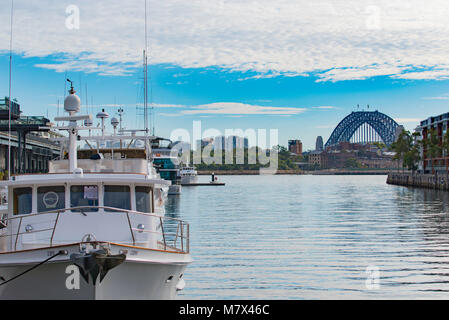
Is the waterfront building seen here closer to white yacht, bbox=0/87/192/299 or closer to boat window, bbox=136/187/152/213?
boat window, bbox=136/187/152/213

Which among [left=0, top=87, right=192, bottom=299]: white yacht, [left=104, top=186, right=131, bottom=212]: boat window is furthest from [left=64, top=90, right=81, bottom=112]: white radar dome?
[left=104, top=186, right=131, bottom=212]: boat window

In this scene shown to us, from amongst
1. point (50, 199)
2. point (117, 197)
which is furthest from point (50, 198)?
point (117, 197)

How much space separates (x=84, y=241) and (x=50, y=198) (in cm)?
227

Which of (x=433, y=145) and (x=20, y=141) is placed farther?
(x=433, y=145)

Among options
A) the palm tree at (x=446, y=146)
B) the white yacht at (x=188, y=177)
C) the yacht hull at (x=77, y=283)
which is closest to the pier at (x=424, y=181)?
the palm tree at (x=446, y=146)

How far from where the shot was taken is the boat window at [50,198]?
15.7 m

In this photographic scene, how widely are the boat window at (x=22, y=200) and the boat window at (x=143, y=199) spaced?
290cm

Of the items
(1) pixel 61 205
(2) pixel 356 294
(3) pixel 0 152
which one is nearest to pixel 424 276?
(2) pixel 356 294

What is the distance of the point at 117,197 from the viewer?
1603 cm

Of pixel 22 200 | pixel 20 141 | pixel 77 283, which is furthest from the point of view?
pixel 20 141

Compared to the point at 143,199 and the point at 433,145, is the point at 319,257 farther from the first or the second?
the point at 433,145

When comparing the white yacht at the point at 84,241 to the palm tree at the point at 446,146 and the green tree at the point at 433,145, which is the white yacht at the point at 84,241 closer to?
the palm tree at the point at 446,146
